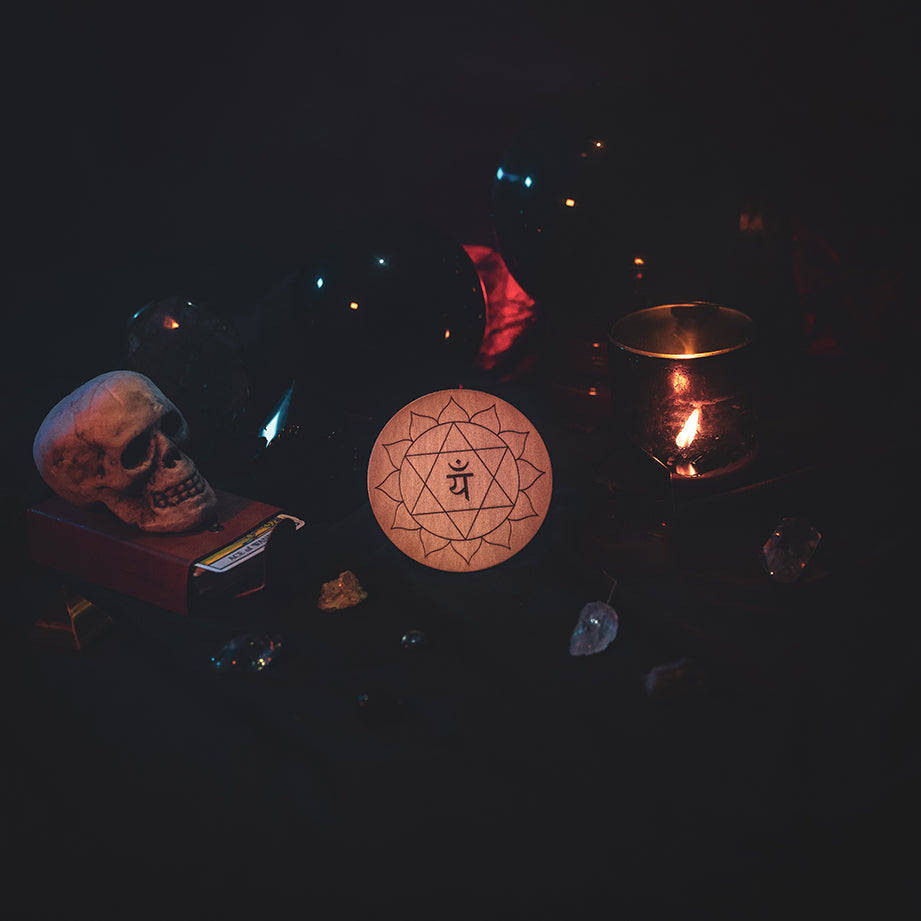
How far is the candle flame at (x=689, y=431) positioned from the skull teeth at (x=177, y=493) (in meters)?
0.98

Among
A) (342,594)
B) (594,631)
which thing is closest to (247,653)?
(342,594)

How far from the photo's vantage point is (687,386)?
1589mm

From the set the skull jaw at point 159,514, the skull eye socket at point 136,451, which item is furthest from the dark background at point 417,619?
the skull eye socket at point 136,451

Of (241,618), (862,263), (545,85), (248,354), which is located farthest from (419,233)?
(862,263)

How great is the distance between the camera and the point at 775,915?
37.7 inches

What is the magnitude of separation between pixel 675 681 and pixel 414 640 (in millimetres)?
435

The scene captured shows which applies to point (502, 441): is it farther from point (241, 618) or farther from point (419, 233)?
point (419, 233)

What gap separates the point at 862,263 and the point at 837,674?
137 centimetres

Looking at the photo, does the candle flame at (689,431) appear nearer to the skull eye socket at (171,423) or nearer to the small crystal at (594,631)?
the small crystal at (594,631)

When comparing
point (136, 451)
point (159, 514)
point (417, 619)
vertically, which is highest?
point (136, 451)

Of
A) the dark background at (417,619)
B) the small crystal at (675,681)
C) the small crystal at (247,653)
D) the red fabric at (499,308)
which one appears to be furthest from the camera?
the red fabric at (499,308)

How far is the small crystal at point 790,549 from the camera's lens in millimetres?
1440

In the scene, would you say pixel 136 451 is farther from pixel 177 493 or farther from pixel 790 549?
pixel 790 549

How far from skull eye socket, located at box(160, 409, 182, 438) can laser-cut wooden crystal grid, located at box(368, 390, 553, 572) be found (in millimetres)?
453
